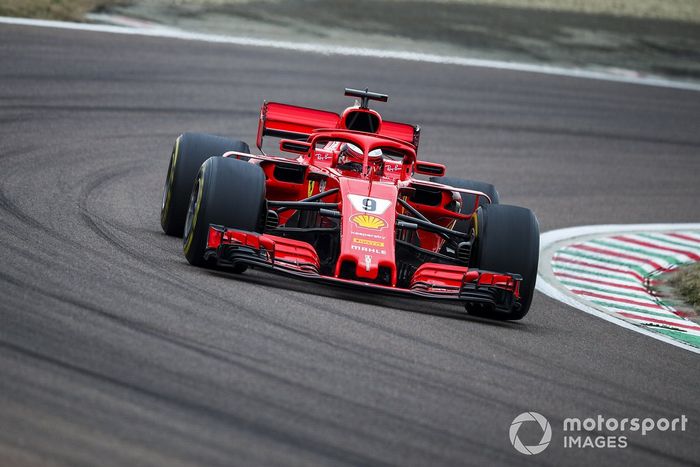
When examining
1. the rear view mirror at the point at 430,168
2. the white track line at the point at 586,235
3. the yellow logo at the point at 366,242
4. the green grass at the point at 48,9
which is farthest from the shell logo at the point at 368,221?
the green grass at the point at 48,9

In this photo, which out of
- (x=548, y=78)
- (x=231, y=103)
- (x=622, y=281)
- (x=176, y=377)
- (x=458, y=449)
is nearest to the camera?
(x=458, y=449)

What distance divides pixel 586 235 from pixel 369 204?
18.4 ft

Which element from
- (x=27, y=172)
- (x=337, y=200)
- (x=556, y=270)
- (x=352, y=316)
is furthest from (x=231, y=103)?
(x=352, y=316)

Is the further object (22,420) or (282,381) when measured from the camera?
(282,381)

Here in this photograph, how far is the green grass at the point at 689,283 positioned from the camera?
11.1 m

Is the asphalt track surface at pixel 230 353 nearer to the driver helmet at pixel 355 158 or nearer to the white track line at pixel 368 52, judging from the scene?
the driver helmet at pixel 355 158

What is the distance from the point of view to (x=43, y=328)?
21.7 feet

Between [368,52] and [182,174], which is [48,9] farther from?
[182,174]

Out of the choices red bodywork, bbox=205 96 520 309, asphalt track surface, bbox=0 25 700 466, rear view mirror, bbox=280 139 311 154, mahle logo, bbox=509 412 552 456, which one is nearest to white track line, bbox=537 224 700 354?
asphalt track surface, bbox=0 25 700 466

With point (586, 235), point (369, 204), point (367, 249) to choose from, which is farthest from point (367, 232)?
point (586, 235)

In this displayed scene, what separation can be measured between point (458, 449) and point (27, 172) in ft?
25.4

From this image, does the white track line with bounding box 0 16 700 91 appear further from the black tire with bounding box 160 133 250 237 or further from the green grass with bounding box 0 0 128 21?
the black tire with bounding box 160 133 250 237

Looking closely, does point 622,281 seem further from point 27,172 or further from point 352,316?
point 27,172

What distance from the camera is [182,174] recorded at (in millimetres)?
10352
